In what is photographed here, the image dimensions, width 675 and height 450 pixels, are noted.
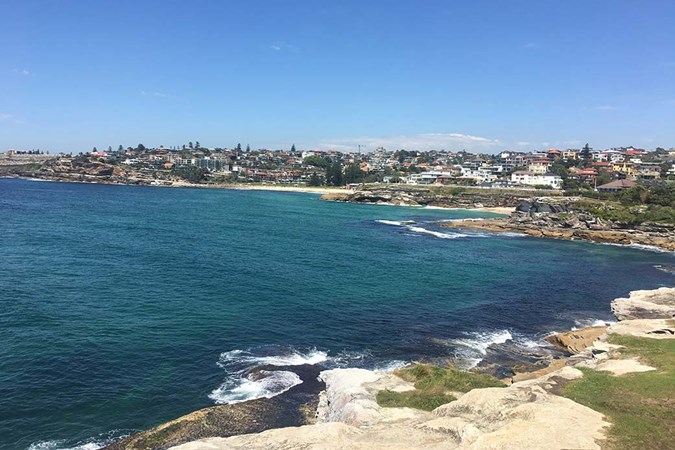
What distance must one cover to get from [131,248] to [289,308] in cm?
3140

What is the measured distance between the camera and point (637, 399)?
1984cm

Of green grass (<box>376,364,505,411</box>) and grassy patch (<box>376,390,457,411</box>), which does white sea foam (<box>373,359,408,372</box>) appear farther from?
grassy patch (<box>376,390,457,411</box>)

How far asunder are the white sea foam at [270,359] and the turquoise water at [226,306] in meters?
Answer: 0.15

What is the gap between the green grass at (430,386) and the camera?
2141cm

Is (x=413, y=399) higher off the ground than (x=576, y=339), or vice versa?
(x=413, y=399)

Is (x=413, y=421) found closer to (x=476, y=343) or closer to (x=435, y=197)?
(x=476, y=343)

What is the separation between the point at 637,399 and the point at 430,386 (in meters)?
8.49

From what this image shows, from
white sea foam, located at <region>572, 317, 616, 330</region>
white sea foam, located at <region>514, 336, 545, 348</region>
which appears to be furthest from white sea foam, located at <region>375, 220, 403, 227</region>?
white sea foam, located at <region>514, 336, 545, 348</region>

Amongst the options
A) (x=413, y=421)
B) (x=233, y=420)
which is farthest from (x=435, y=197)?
(x=413, y=421)

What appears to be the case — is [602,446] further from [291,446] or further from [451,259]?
[451,259]

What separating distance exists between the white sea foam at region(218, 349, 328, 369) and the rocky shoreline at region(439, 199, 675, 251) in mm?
73877

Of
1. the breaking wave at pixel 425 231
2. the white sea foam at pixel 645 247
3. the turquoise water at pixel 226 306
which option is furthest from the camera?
the breaking wave at pixel 425 231

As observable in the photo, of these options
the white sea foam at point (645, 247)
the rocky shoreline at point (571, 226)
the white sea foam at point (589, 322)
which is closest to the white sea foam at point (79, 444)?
the white sea foam at point (589, 322)

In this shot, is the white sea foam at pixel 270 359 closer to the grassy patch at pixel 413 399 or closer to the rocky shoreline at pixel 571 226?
the grassy patch at pixel 413 399
